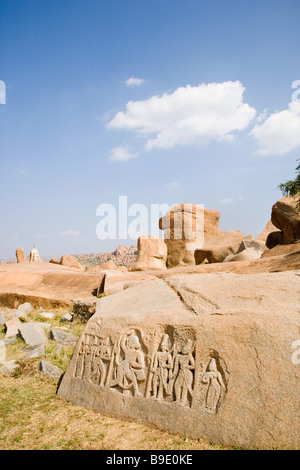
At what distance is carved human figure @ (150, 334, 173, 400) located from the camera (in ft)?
11.1

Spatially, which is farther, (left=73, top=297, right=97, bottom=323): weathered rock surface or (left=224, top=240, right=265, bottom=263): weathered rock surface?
(left=224, top=240, right=265, bottom=263): weathered rock surface

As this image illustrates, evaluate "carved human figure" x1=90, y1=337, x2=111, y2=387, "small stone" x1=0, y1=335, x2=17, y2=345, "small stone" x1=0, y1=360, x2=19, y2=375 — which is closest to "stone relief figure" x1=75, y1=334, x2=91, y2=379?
"carved human figure" x1=90, y1=337, x2=111, y2=387

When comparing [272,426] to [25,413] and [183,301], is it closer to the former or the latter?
[183,301]

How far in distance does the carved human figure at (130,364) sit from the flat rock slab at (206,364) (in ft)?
0.04

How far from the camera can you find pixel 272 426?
2.70m

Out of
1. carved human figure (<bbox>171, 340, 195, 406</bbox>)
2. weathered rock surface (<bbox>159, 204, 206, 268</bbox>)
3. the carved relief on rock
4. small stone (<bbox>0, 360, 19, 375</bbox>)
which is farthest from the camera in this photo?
weathered rock surface (<bbox>159, 204, 206, 268</bbox>)

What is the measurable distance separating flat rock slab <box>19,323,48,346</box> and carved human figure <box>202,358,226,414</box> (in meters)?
4.19

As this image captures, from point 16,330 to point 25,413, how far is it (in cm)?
369

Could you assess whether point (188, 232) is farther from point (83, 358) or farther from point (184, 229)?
point (83, 358)

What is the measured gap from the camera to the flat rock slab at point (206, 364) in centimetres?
281

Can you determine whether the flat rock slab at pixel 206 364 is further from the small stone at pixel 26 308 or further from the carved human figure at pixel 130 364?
the small stone at pixel 26 308

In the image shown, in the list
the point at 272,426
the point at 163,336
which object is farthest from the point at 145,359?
the point at 272,426

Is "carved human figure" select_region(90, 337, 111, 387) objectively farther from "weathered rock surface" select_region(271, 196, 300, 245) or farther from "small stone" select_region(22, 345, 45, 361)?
"weathered rock surface" select_region(271, 196, 300, 245)

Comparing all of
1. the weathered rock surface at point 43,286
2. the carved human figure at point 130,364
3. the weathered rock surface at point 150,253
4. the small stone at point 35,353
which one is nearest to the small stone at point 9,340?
the small stone at point 35,353
